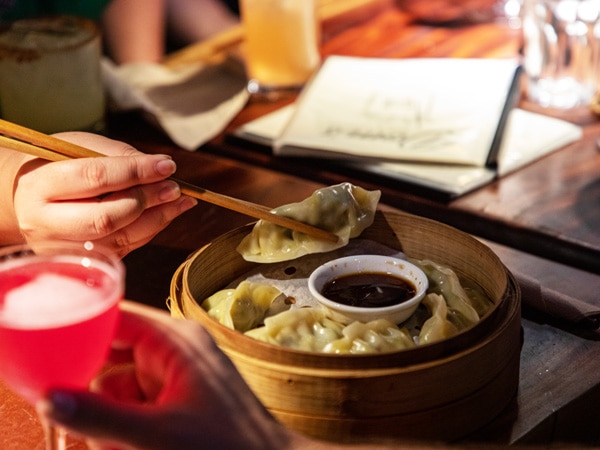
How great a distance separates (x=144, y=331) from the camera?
1097 millimetres

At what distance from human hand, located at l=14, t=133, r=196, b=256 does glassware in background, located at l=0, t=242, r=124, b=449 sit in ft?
1.41

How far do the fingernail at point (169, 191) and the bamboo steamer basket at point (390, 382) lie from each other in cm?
Answer: 24

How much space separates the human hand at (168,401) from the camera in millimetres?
905

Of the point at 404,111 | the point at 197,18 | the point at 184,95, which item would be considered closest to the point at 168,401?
the point at 404,111

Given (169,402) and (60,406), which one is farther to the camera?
(169,402)

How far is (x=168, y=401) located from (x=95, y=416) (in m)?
0.12

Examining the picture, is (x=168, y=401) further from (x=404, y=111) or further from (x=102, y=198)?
(x=404, y=111)

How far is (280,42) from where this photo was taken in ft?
10.3

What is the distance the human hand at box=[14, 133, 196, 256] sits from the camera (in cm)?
154

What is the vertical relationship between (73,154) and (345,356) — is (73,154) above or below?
above

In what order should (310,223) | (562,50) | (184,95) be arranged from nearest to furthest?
(310,223), (562,50), (184,95)

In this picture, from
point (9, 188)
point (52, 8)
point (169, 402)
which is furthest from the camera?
point (52, 8)

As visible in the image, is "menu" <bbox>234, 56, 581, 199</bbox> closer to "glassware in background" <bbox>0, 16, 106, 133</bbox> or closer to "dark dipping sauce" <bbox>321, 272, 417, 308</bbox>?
"glassware in background" <bbox>0, 16, 106, 133</bbox>

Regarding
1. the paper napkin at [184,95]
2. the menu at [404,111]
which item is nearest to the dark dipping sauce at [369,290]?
the menu at [404,111]
